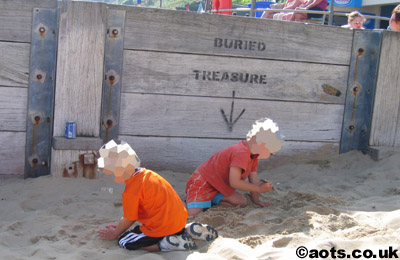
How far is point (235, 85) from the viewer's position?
195 inches

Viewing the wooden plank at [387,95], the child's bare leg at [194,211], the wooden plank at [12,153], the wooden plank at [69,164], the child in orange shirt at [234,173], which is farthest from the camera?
the wooden plank at [387,95]

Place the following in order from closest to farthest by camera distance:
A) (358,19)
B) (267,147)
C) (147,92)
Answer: (267,147) → (147,92) → (358,19)

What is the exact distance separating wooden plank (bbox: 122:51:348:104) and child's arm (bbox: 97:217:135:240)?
1711mm

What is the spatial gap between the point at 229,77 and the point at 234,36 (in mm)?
402

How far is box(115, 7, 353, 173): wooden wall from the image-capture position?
4699 millimetres

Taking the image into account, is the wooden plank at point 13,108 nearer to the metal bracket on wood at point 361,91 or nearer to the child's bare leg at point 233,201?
the child's bare leg at point 233,201

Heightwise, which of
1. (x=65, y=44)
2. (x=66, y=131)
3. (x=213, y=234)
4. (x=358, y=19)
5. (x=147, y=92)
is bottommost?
(x=213, y=234)

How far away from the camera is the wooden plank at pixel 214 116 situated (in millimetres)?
4727

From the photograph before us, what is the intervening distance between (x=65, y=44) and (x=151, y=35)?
0.79m

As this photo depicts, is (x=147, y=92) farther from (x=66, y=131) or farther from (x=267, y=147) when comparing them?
(x=267, y=147)

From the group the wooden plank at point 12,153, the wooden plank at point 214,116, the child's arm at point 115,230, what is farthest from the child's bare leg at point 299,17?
the child's arm at point 115,230

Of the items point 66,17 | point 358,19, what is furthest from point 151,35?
point 358,19

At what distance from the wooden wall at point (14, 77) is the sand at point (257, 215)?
25cm

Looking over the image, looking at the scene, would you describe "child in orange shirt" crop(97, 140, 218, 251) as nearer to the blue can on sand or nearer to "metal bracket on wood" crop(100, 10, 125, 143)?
the blue can on sand
